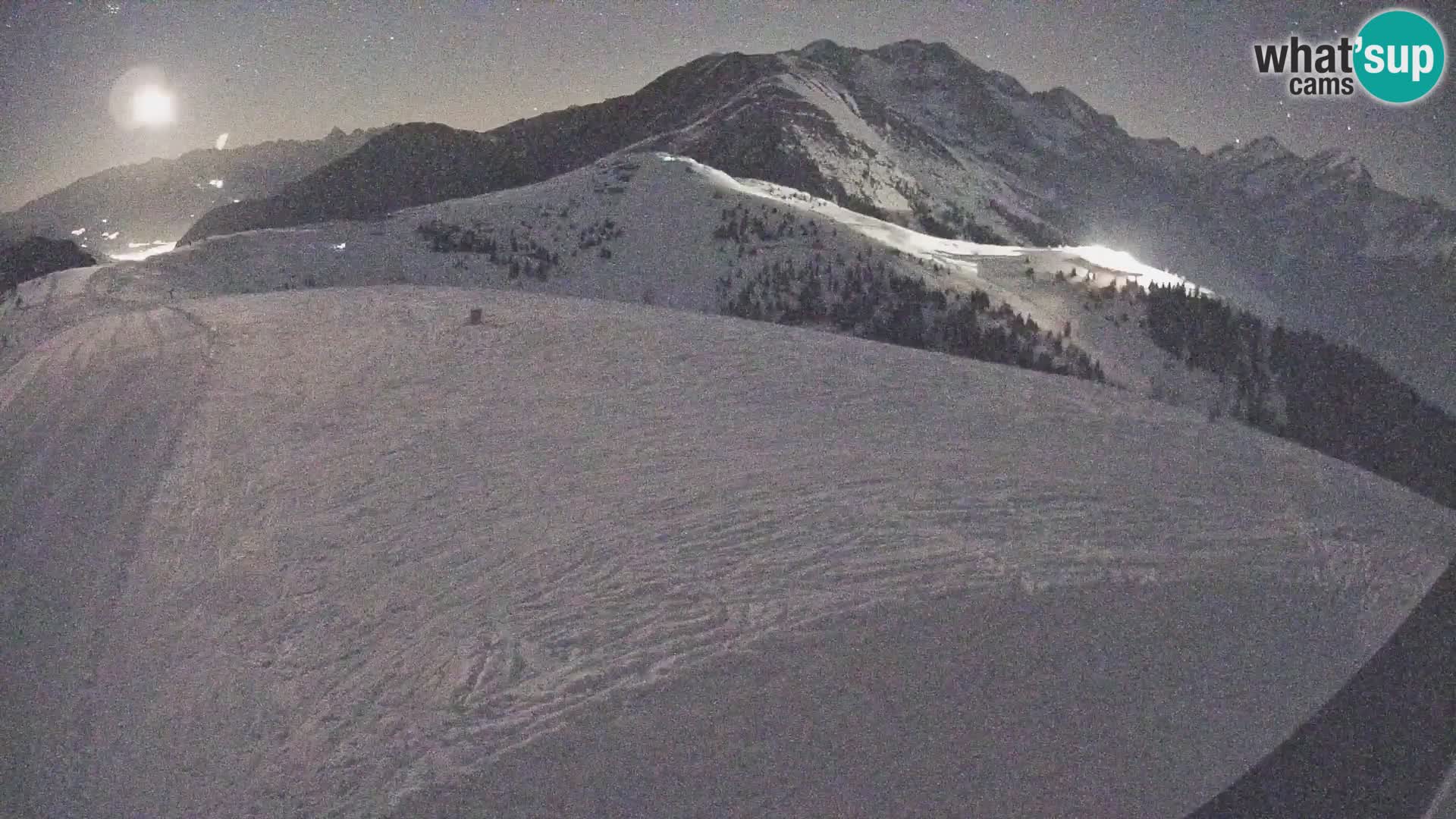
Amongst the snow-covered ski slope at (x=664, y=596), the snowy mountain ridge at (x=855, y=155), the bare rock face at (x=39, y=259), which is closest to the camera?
the snow-covered ski slope at (x=664, y=596)

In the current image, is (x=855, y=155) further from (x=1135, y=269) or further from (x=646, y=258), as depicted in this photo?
(x=646, y=258)

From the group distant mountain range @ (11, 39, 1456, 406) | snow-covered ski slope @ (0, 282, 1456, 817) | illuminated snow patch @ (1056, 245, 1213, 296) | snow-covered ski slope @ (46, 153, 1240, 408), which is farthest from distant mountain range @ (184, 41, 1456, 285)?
snow-covered ski slope @ (0, 282, 1456, 817)

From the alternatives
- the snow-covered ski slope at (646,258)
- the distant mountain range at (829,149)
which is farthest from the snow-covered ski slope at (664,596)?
the distant mountain range at (829,149)

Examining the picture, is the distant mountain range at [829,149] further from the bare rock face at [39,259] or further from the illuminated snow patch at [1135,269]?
the bare rock face at [39,259]

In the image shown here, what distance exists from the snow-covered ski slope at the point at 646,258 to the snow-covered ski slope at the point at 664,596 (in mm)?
5232

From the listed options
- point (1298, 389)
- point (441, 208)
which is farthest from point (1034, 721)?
point (441, 208)

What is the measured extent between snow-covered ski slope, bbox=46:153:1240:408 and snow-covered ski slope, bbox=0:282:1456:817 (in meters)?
5.23

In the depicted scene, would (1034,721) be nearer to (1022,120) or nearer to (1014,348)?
(1014,348)

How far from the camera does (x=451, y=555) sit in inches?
220

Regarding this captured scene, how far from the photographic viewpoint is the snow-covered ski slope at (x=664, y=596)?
149 inches

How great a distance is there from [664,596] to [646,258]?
17.3m

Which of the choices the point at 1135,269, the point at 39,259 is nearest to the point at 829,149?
the point at 1135,269

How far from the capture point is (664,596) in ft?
16.1

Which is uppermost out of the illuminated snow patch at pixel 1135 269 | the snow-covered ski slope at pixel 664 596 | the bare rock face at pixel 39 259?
the bare rock face at pixel 39 259
